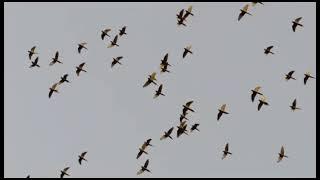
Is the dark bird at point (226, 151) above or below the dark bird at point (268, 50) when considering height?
below

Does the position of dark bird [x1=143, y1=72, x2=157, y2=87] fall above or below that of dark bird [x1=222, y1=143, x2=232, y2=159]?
above

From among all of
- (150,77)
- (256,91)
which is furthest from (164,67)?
(256,91)

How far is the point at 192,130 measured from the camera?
6506 inches

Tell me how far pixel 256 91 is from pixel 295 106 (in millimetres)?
6106

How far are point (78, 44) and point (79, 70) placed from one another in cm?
378

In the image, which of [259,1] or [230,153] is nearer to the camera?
[259,1]


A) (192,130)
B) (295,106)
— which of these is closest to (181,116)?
(192,130)

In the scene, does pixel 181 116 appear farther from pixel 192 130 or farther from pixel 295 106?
pixel 295 106

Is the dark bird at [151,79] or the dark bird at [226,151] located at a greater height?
the dark bird at [151,79]

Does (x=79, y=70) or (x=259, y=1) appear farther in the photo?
(x=79, y=70)

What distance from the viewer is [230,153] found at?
16725 cm

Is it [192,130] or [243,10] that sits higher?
[243,10]

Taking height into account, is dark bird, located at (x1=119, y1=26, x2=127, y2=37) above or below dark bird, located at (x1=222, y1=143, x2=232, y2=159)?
above

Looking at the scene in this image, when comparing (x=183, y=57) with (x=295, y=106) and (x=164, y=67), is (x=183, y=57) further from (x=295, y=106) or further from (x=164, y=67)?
(x=295, y=106)
